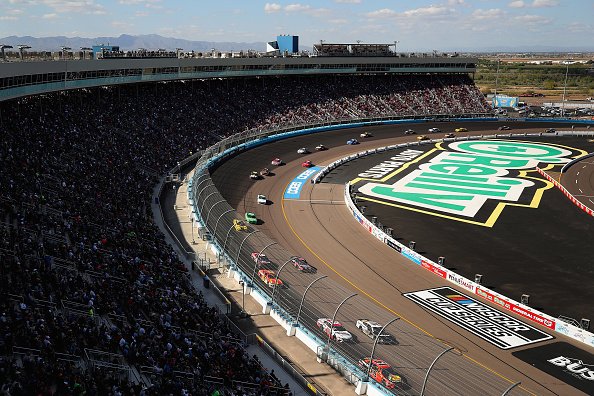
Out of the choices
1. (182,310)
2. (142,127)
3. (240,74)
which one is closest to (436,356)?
(182,310)

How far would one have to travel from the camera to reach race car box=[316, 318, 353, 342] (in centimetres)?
2177

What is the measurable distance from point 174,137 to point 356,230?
96.1ft

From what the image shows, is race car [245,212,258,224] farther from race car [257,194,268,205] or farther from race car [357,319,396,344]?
race car [357,319,396,344]

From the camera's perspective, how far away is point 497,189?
5609cm

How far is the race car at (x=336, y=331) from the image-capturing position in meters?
21.8

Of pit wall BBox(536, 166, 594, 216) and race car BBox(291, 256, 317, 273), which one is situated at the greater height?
race car BBox(291, 256, 317, 273)

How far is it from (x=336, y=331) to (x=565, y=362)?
36.5 ft

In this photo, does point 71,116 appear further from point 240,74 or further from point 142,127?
point 240,74

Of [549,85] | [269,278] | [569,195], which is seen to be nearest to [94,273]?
[269,278]

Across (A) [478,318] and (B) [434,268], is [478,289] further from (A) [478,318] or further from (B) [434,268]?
(B) [434,268]

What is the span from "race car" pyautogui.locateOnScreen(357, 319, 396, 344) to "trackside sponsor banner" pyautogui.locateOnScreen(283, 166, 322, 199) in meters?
31.2

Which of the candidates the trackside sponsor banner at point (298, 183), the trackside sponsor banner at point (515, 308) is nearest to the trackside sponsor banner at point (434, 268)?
the trackside sponsor banner at point (515, 308)

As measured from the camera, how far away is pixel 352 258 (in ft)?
121

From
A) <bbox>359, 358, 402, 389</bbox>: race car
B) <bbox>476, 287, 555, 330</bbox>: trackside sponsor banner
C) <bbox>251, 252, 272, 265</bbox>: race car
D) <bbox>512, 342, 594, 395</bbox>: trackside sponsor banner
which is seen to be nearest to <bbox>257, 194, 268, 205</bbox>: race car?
<bbox>251, 252, 272, 265</bbox>: race car
